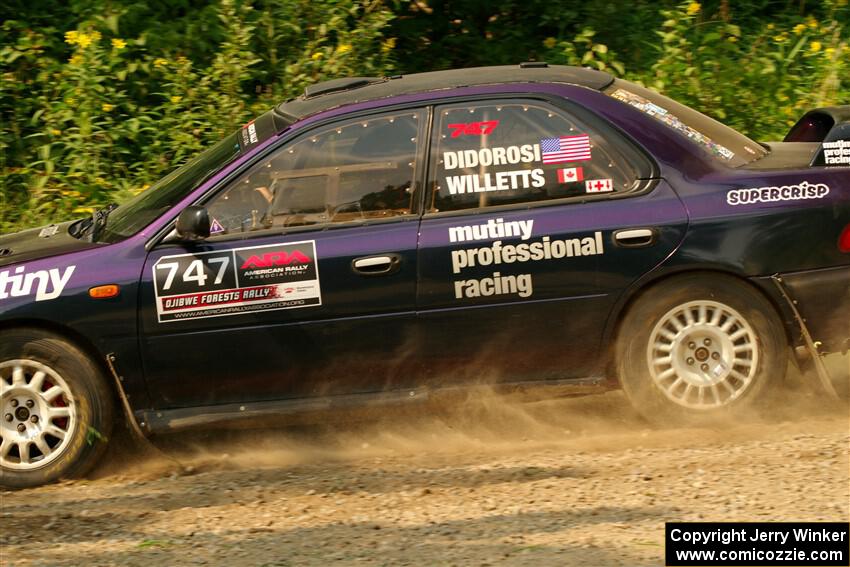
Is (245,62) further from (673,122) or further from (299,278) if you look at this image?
(673,122)

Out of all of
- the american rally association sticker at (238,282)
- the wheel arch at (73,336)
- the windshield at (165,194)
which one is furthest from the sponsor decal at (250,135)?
the wheel arch at (73,336)

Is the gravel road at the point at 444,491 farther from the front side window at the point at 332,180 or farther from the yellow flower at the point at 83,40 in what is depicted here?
the yellow flower at the point at 83,40

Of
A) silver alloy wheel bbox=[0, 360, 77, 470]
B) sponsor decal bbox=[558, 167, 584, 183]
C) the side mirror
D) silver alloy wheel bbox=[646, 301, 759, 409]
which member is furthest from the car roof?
silver alloy wheel bbox=[0, 360, 77, 470]

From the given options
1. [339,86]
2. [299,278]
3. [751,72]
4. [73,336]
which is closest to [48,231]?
[73,336]

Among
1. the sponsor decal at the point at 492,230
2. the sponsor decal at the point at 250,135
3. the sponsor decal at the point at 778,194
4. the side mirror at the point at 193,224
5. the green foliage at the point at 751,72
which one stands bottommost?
the sponsor decal at the point at 492,230

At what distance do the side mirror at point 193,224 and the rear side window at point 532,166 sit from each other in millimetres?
1026

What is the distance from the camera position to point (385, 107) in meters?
5.64

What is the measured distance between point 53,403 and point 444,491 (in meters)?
1.89

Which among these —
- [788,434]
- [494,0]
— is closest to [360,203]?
[788,434]

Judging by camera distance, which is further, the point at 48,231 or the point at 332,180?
the point at 48,231

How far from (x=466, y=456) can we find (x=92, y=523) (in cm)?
171

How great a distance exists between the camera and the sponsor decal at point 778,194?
548 cm

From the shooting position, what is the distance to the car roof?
18.8 feet

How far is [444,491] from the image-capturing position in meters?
5.09
